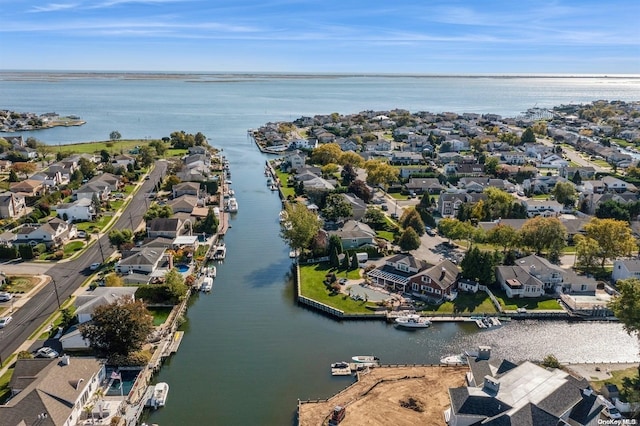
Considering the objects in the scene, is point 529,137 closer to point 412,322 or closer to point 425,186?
point 425,186

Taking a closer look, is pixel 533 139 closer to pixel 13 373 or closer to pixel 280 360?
pixel 280 360

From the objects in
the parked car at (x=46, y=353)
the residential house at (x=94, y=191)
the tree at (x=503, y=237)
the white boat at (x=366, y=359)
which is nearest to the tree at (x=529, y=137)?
the tree at (x=503, y=237)

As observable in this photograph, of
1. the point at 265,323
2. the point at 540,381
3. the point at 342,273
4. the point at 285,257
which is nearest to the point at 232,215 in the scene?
the point at 285,257

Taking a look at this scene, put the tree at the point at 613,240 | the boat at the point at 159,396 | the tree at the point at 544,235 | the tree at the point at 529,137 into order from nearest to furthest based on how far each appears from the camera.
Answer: the boat at the point at 159,396 < the tree at the point at 613,240 < the tree at the point at 544,235 < the tree at the point at 529,137

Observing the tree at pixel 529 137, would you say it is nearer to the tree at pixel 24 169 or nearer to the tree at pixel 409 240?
the tree at pixel 409 240

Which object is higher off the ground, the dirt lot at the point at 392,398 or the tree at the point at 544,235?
the tree at the point at 544,235

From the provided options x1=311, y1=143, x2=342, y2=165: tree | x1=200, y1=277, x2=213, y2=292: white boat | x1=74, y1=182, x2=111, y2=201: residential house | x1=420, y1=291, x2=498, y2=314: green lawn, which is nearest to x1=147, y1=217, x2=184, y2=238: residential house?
x1=200, y1=277, x2=213, y2=292: white boat
